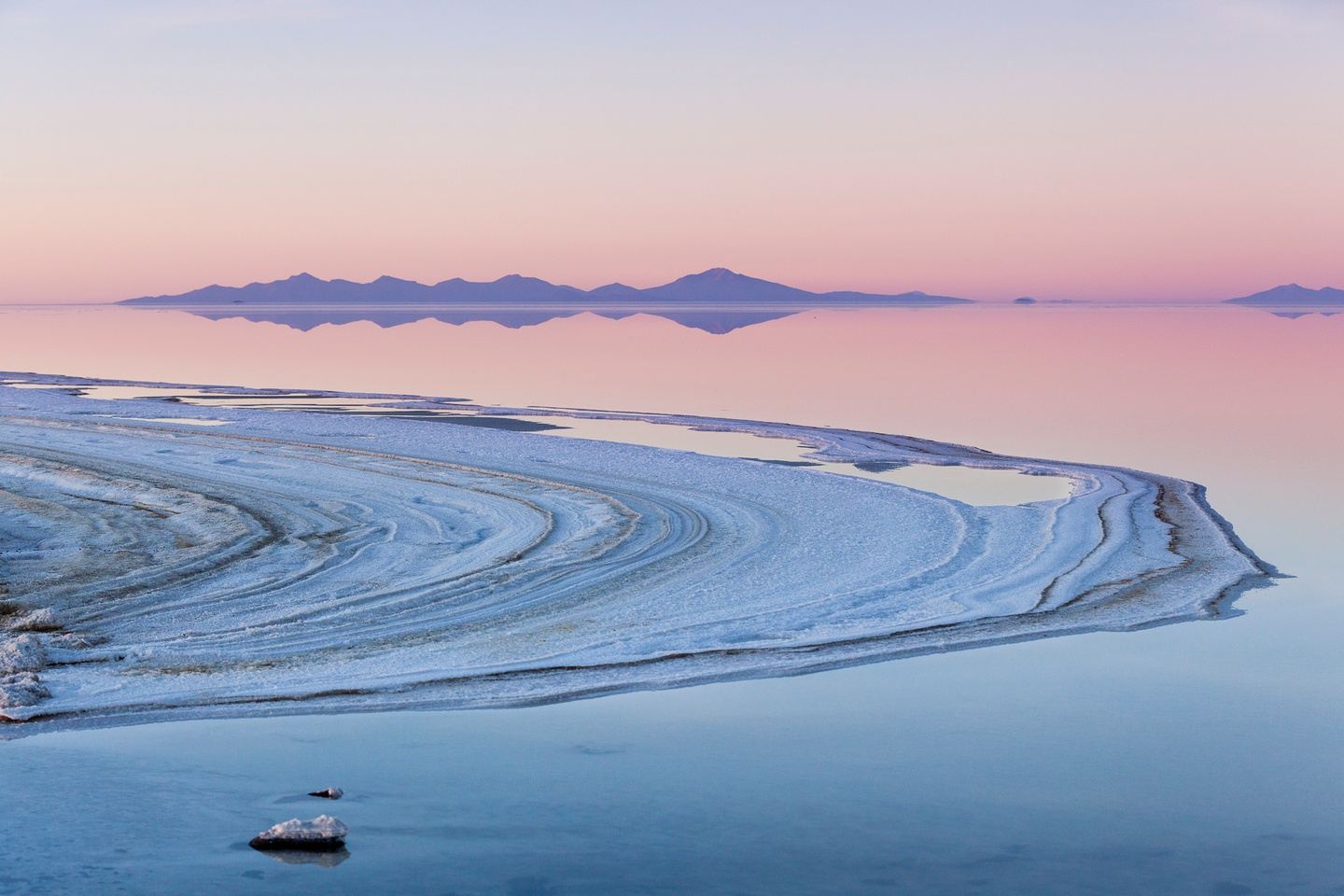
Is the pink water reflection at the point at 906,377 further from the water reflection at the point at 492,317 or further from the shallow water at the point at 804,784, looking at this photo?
the water reflection at the point at 492,317

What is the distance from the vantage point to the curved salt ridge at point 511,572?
7.56 m

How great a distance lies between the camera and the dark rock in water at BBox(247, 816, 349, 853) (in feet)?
17.3

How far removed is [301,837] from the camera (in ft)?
17.3

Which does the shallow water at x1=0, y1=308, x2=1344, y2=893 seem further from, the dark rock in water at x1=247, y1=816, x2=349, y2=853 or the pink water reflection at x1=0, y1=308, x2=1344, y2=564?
the pink water reflection at x1=0, y1=308, x2=1344, y2=564

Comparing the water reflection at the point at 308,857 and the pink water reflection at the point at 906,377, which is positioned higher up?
the pink water reflection at the point at 906,377

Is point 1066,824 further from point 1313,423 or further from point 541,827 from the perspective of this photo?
point 1313,423

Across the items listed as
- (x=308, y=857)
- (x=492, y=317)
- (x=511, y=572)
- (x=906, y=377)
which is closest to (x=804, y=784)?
(x=308, y=857)

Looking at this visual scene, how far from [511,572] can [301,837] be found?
4912mm

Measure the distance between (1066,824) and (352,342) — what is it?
49512 millimetres

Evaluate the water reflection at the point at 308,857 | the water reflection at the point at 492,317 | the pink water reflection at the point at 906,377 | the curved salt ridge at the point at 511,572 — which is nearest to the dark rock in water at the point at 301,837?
the water reflection at the point at 308,857

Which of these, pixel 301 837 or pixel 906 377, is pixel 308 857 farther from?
pixel 906 377

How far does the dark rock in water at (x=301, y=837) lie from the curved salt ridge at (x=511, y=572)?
1686 millimetres

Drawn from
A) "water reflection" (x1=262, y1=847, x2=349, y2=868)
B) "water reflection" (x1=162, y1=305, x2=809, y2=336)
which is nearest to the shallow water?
"water reflection" (x1=262, y1=847, x2=349, y2=868)

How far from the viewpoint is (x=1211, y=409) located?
24500mm
